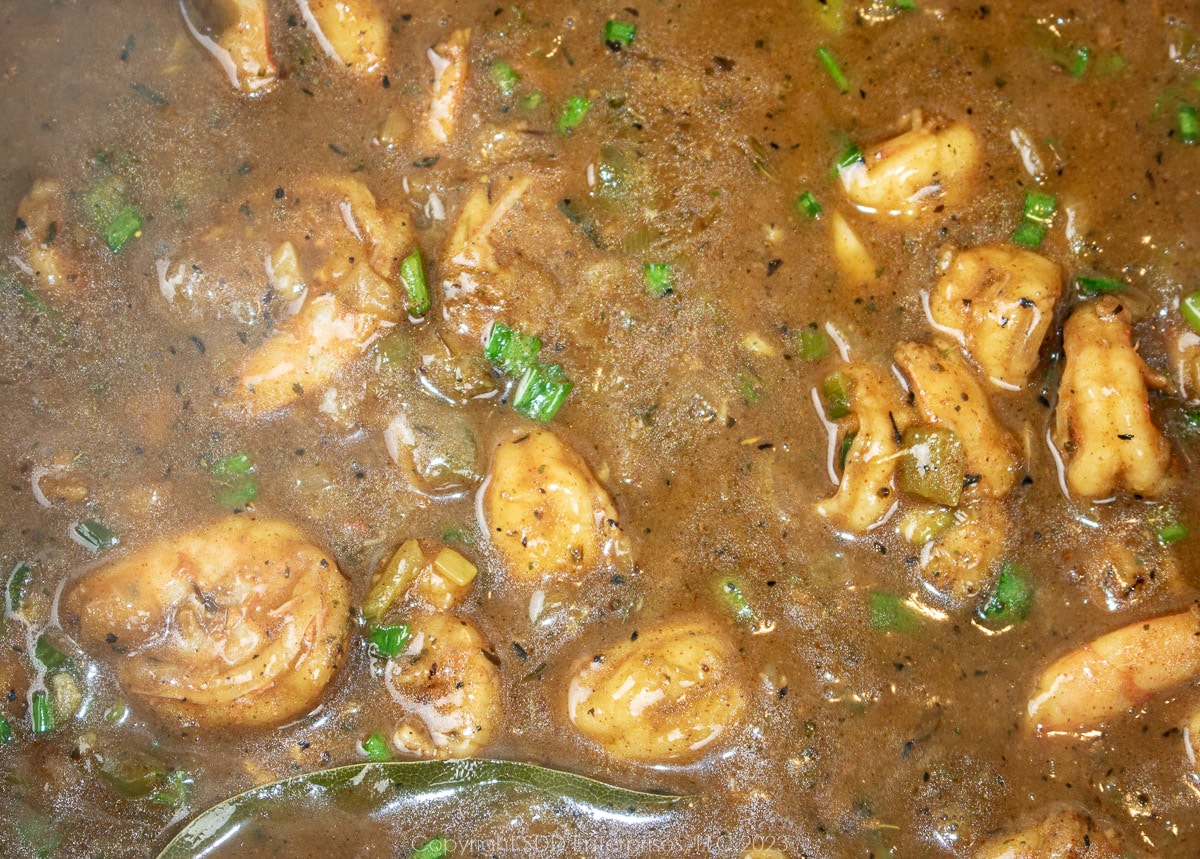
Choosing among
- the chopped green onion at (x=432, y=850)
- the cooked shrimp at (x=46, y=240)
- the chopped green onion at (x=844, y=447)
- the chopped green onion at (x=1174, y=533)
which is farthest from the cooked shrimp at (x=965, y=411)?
the cooked shrimp at (x=46, y=240)

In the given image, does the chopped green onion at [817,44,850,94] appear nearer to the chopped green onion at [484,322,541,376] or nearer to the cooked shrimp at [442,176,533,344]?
the cooked shrimp at [442,176,533,344]

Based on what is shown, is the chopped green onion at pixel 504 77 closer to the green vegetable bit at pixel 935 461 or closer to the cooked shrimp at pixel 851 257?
the cooked shrimp at pixel 851 257

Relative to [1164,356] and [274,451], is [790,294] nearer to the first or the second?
[1164,356]

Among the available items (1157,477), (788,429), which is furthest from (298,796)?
(1157,477)

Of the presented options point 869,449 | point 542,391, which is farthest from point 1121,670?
point 542,391

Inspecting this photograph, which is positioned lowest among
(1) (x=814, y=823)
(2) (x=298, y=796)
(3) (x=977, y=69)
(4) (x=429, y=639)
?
(1) (x=814, y=823)
